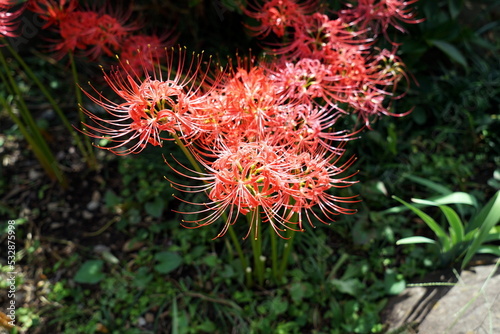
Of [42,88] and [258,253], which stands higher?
[42,88]

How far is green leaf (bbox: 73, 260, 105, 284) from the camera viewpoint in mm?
1828

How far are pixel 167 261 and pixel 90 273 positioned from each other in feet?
1.15

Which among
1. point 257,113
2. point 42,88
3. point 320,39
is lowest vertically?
point 257,113

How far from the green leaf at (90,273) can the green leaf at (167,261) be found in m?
0.27

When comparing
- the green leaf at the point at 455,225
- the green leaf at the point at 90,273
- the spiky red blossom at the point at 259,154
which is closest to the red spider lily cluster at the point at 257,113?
the spiky red blossom at the point at 259,154

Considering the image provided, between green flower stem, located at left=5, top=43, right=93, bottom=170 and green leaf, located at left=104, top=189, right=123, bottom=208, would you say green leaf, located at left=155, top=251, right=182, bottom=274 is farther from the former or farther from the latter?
green flower stem, located at left=5, top=43, right=93, bottom=170

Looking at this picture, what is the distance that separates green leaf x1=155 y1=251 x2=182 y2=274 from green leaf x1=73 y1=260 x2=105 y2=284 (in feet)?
0.88

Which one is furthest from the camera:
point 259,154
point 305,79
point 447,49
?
point 447,49

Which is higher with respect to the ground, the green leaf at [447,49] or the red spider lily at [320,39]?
the red spider lily at [320,39]

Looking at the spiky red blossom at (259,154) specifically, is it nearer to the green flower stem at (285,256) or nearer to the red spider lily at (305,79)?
the red spider lily at (305,79)

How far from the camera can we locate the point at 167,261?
73.4 inches

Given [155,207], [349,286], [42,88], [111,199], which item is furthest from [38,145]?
[349,286]

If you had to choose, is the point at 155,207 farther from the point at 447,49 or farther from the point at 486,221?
the point at 447,49

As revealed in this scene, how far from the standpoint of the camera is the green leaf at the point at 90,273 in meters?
1.83
